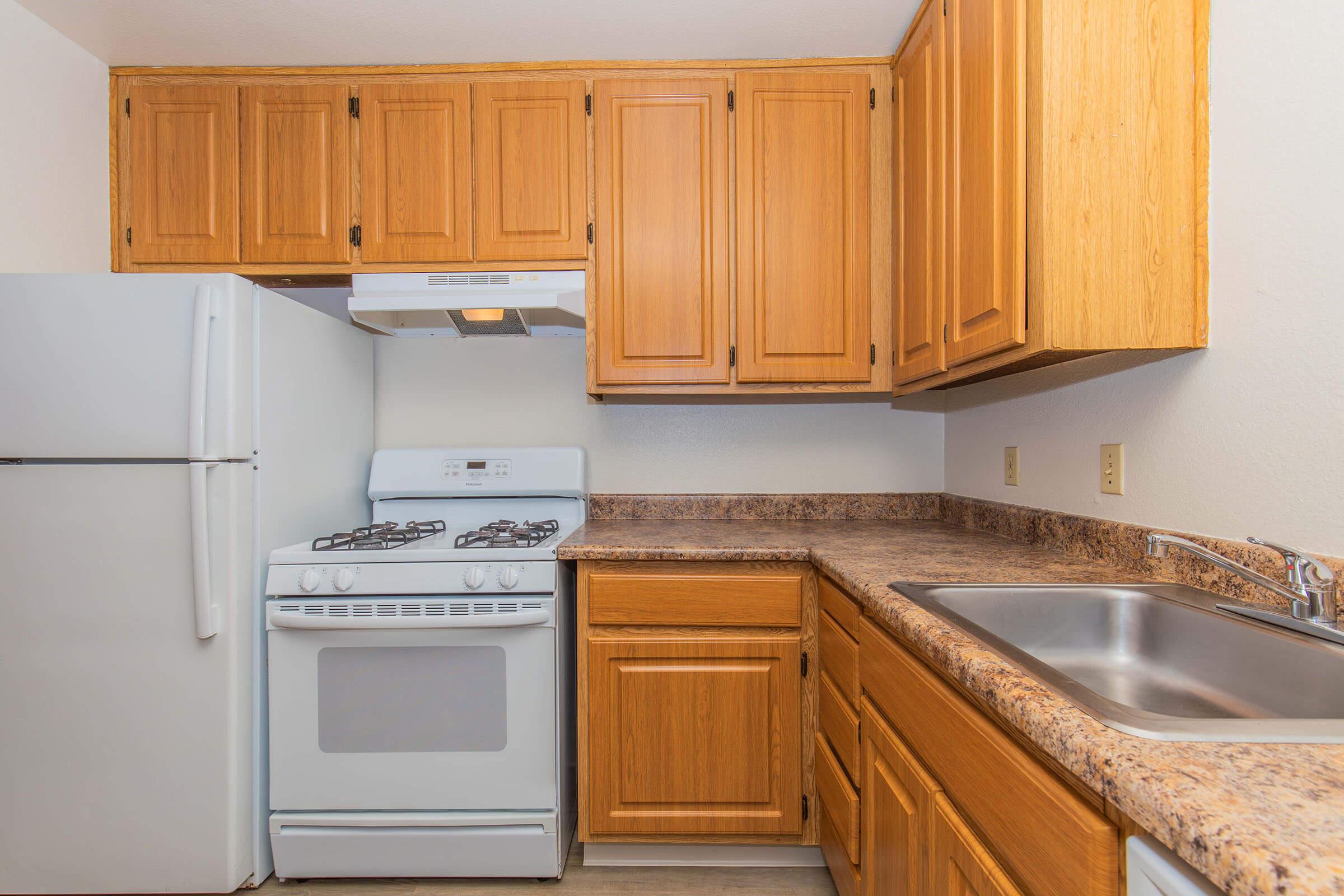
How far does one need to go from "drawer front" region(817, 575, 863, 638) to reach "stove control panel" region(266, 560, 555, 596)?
675 millimetres

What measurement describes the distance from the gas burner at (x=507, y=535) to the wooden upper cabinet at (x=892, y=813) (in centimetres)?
94

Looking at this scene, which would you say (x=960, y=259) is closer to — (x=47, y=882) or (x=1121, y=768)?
(x=1121, y=768)

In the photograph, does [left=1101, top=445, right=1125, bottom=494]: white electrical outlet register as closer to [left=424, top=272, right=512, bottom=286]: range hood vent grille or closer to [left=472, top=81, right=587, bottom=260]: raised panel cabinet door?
[left=472, top=81, right=587, bottom=260]: raised panel cabinet door

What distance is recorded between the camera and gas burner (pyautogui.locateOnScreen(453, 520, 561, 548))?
1687 mm

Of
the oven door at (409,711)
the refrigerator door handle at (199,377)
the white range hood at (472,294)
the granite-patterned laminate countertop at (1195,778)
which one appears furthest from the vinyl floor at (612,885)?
the white range hood at (472,294)

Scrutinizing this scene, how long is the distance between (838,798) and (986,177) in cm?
135

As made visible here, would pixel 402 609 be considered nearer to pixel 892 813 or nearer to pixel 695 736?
pixel 695 736

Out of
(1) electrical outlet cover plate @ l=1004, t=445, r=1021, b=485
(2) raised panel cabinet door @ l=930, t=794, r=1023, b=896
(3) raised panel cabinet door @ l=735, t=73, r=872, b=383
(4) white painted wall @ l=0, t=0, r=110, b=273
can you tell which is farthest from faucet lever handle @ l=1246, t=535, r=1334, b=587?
(4) white painted wall @ l=0, t=0, r=110, b=273

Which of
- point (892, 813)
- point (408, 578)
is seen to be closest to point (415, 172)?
point (408, 578)

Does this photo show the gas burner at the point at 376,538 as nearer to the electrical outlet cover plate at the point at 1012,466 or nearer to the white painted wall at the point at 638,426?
the white painted wall at the point at 638,426

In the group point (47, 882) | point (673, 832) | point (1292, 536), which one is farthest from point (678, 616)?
point (47, 882)

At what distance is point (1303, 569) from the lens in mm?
842

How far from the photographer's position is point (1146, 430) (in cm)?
125

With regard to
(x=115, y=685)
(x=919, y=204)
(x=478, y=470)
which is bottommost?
(x=115, y=685)
